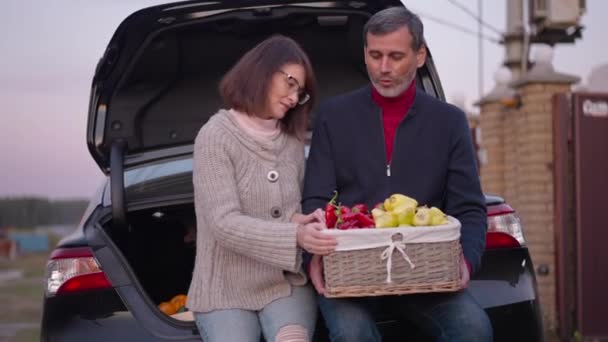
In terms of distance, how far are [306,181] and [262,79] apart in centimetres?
38

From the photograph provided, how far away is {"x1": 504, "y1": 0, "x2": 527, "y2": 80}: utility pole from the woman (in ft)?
28.1

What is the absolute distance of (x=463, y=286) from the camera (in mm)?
2766

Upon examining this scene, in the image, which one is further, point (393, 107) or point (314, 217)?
point (393, 107)

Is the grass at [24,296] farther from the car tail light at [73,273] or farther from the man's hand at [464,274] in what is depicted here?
the man's hand at [464,274]

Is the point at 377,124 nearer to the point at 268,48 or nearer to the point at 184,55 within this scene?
the point at 268,48

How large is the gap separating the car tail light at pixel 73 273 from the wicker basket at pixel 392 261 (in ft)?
2.84

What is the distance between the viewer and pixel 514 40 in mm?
11266

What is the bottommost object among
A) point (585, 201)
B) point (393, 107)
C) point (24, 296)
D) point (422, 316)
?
point (24, 296)

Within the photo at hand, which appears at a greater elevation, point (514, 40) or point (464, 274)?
point (464, 274)

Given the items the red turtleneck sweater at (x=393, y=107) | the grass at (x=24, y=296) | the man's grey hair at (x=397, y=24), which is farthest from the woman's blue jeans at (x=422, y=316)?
the grass at (x=24, y=296)

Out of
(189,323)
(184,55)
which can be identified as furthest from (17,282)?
(189,323)

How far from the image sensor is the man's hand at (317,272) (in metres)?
2.80

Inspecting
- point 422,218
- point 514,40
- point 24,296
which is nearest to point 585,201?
point 422,218

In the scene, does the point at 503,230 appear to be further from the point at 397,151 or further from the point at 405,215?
the point at 405,215
